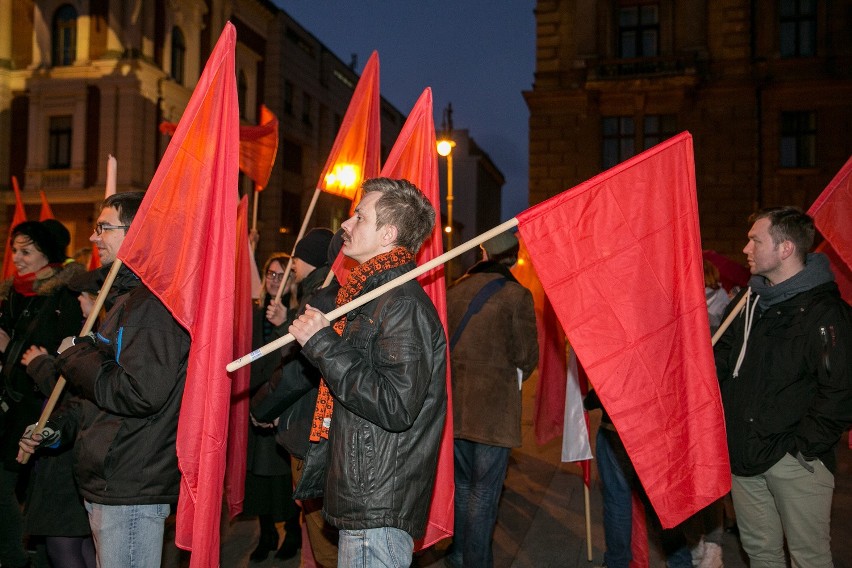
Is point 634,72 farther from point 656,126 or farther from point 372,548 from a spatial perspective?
point 372,548

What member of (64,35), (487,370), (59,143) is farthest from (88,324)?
(64,35)

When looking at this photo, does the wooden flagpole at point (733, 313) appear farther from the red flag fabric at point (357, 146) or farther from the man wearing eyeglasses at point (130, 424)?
the man wearing eyeglasses at point (130, 424)

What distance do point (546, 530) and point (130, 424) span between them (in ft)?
12.6

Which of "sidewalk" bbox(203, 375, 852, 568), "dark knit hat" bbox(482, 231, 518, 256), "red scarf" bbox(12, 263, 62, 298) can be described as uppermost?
"dark knit hat" bbox(482, 231, 518, 256)

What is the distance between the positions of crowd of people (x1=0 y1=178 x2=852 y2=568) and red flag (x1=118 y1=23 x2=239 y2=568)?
127 mm

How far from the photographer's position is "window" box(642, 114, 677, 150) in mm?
22422

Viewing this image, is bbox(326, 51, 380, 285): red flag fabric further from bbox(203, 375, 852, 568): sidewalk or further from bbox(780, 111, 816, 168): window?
bbox(780, 111, 816, 168): window

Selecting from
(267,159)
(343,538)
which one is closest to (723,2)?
(267,159)

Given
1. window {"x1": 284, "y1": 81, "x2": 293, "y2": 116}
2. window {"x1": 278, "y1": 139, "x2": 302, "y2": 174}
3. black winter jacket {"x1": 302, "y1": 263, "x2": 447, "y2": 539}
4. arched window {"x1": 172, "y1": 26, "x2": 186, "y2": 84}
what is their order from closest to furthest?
black winter jacket {"x1": 302, "y1": 263, "x2": 447, "y2": 539} < arched window {"x1": 172, "y1": 26, "x2": 186, "y2": 84} < window {"x1": 284, "y1": 81, "x2": 293, "y2": 116} < window {"x1": 278, "y1": 139, "x2": 302, "y2": 174}

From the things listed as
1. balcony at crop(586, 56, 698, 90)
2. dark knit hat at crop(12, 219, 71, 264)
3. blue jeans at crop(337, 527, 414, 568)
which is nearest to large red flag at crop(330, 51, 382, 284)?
dark knit hat at crop(12, 219, 71, 264)

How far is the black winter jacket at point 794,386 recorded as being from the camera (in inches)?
130

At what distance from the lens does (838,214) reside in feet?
13.0

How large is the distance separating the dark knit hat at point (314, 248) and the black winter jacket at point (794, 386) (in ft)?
8.76

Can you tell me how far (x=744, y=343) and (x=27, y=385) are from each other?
4082mm
